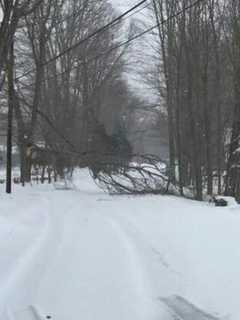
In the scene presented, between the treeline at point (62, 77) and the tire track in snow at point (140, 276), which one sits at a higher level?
the treeline at point (62, 77)

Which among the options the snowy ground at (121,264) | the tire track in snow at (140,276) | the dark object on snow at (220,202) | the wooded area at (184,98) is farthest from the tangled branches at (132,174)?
the tire track in snow at (140,276)

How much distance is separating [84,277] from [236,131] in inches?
782

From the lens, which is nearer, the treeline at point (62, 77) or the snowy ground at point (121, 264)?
the snowy ground at point (121, 264)

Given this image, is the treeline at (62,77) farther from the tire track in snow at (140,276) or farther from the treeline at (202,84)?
the tire track in snow at (140,276)

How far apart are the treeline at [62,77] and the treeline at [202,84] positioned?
4.01 metres

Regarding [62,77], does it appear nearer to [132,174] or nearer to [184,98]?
[184,98]

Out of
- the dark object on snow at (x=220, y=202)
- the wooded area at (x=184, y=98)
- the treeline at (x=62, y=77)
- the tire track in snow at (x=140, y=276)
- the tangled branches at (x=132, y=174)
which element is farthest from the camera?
the treeline at (x=62, y=77)

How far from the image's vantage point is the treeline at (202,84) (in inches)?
1062

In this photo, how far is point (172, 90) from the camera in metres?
30.6

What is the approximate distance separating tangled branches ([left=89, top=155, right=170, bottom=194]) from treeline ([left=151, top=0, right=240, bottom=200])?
354 centimetres

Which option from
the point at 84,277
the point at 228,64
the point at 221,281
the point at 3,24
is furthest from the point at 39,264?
the point at 228,64

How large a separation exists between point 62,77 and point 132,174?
20870 millimetres

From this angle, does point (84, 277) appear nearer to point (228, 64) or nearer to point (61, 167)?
point (61, 167)

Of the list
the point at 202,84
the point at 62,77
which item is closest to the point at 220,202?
the point at 202,84
